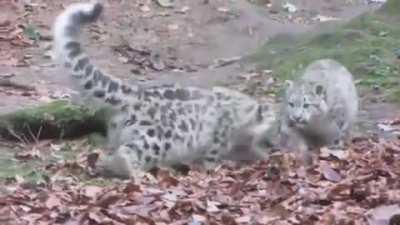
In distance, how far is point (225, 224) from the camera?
21.4ft

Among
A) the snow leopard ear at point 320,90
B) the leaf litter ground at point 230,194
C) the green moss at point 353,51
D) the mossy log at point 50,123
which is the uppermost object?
the green moss at point 353,51

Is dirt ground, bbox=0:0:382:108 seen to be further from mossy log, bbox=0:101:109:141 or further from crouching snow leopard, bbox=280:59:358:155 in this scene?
crouching snow leopard, bbox=280:59:358:155

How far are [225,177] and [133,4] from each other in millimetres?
11499

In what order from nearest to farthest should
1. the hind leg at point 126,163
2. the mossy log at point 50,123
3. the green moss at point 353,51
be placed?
1. the hind leg at point 126,163
2. the mossy log at point 50,123
3. the green moss at point 353,51

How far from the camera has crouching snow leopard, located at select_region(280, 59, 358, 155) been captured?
9.98 meters

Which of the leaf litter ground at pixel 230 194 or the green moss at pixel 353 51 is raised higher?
the green moss at pixel 353 51

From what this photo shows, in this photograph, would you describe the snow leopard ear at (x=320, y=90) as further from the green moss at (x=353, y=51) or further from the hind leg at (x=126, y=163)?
the green moss at (x=353, y=51)

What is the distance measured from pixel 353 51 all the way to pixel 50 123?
4.44m

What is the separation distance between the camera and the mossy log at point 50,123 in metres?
10.6

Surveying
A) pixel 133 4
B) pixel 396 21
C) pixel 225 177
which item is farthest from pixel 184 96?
pixel 133 4

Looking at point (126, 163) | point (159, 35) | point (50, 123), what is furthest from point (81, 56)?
point (159, 35)

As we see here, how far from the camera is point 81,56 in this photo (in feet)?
30.1

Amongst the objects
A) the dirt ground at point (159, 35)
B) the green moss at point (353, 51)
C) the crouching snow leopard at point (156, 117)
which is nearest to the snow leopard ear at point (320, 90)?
the crouching snow leopard at point (156, 117)

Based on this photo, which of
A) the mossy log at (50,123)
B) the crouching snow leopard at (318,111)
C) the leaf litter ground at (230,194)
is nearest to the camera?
the leaf litter ground at (230,194)
